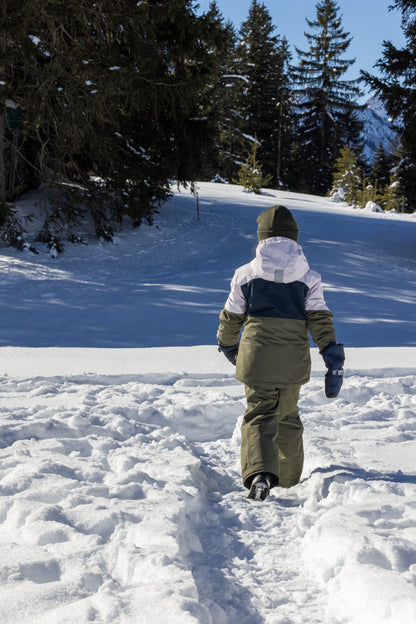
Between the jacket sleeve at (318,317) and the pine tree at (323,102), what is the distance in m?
38.3

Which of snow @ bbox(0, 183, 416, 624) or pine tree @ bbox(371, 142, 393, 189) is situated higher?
pine tree @ bbox(371, 142, 393, 189)

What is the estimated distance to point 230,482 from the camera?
3.26 m

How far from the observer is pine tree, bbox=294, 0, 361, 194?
39656 millimetres

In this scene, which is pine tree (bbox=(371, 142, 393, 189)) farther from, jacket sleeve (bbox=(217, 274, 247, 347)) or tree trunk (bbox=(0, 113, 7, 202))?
jacket sleeve (bbox=(217, 274, 247, 347))

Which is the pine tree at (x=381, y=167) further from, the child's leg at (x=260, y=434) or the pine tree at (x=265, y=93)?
the child's leg at (x=260, y=434)

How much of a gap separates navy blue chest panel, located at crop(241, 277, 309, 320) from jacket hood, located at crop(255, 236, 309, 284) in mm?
42

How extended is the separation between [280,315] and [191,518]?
1.22 metres

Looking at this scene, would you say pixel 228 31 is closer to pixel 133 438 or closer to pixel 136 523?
pixel 133 438

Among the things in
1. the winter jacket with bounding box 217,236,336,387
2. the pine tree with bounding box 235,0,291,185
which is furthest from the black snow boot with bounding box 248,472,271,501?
the pine tree with bounding box 235,0,291,185

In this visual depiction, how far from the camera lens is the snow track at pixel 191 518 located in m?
1.88

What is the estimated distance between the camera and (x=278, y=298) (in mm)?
3098

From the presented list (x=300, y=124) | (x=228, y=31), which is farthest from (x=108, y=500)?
(x=300, y=124)

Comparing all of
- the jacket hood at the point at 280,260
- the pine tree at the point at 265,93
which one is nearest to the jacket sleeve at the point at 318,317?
the jacket hood at the point at 280,260

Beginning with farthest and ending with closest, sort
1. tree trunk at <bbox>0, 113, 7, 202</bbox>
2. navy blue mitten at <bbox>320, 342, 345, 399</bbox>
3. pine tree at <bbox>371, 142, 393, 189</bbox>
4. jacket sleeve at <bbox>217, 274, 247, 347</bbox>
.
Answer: pine tree at <bbox>371, 142, 393, 189</bbox> < tree trunk at <bbox>0, 113, 7, 202</bbox> < jacket sleeve at <bbox>217, 274, 247, 347</bbox> < navy blue mitten at <bbox>320, 342, 345, 399</bbox>
